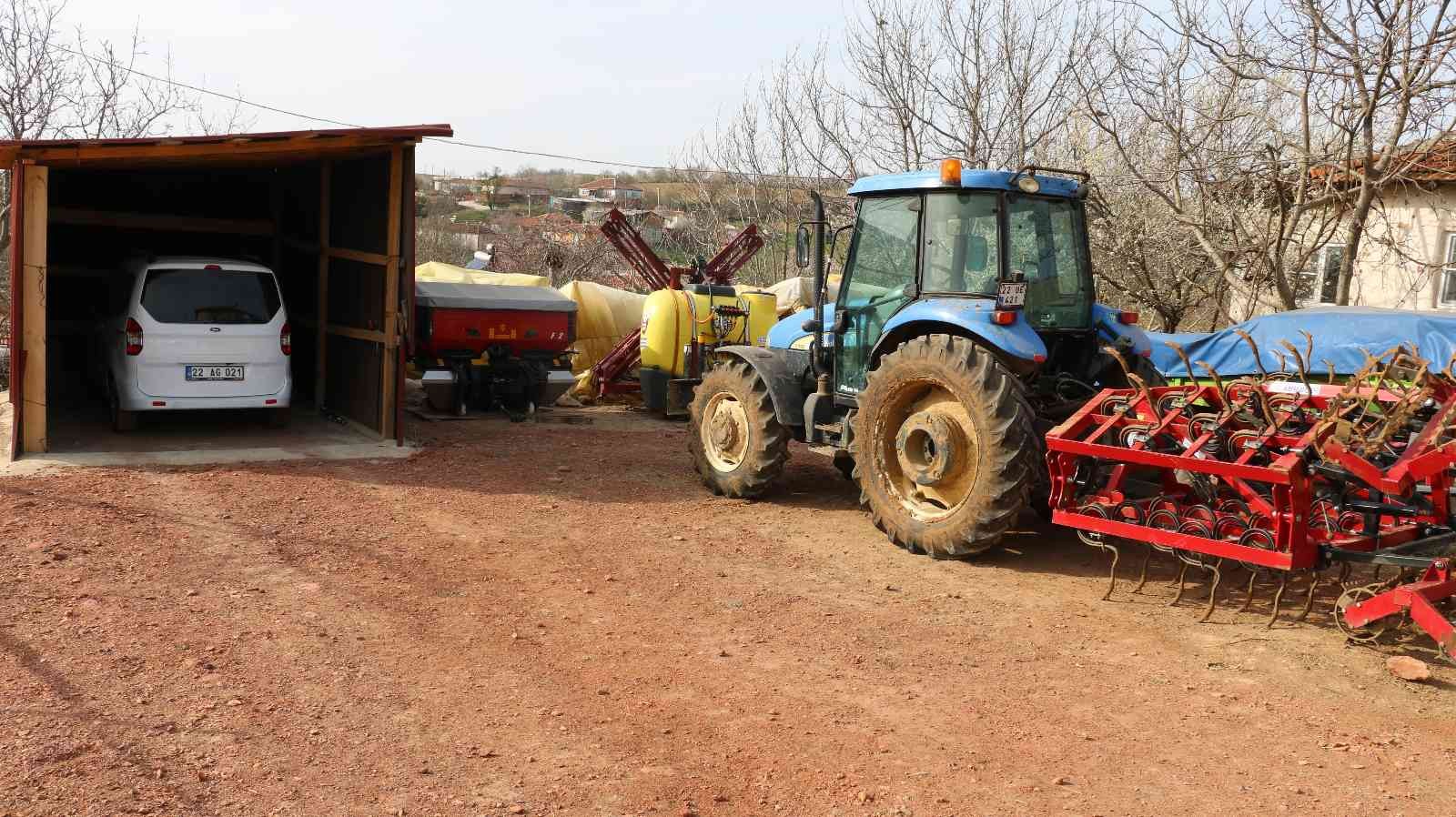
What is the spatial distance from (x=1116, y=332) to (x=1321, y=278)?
935 centimetres

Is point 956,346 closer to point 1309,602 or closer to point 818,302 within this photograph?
point 818,302

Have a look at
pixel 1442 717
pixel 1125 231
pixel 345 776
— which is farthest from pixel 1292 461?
pixel 1125 231

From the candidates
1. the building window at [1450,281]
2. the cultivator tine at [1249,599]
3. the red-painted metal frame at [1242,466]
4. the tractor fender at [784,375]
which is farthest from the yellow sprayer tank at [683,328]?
the building window at [1450,281]

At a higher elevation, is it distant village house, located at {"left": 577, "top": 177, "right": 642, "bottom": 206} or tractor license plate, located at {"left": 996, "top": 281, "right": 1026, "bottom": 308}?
distant village house, located at {"left": 577, "top": 177, "right": 642, "bottom": 206}

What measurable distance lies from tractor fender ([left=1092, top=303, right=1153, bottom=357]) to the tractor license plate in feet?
2.98

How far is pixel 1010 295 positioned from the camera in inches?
280

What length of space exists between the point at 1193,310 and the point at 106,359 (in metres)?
14.4

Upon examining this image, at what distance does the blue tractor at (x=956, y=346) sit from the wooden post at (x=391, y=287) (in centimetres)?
396

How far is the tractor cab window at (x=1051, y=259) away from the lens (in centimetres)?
737

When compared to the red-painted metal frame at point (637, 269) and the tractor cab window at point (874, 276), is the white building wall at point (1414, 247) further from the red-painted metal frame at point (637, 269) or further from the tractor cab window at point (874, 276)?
the tractor cab window at point (874, 276)

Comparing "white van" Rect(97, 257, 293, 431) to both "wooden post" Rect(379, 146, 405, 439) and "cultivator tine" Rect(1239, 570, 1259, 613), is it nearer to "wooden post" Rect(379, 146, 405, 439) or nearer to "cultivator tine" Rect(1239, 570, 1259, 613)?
"wooden post" Rect(379, 146, 405, 439)

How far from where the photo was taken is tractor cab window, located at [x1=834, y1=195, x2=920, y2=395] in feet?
25.0

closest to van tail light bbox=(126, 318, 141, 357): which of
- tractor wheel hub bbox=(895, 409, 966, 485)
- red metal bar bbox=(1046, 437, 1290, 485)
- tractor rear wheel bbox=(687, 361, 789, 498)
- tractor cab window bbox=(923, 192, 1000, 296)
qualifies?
tractor rear wheel bbox=(687, 361, 789, 498)

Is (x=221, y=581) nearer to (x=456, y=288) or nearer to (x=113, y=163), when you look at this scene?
(x=113, y=163)
